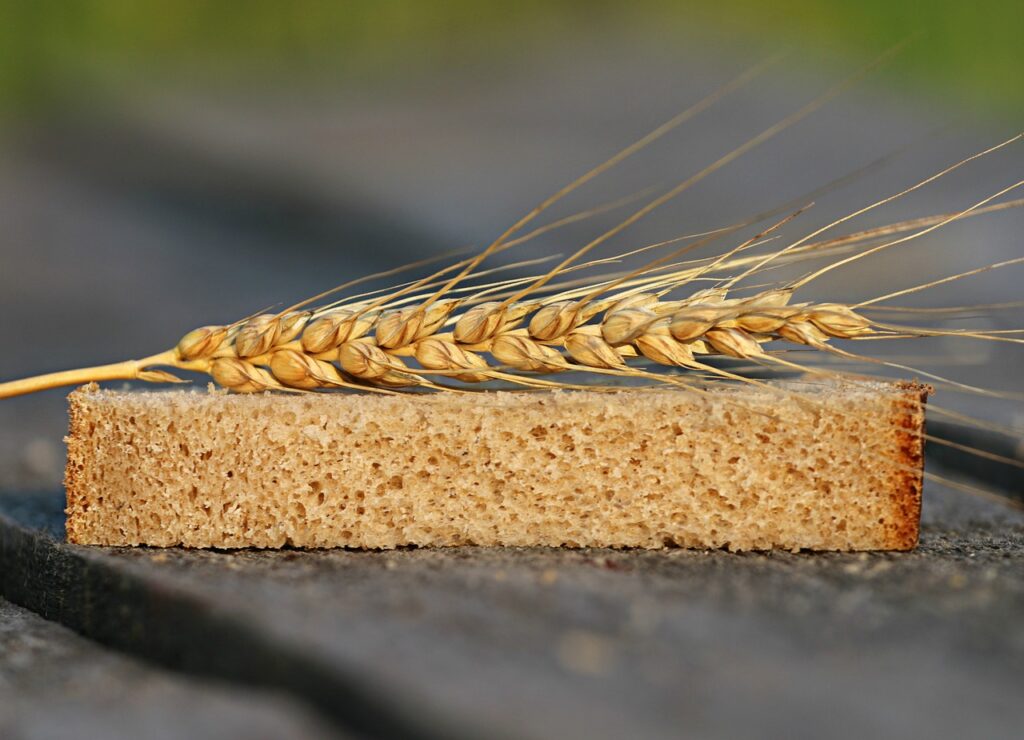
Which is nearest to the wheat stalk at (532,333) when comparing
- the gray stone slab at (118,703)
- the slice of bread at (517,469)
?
the slice of bread at (517,469)

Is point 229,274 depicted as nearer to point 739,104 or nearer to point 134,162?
point 134,162

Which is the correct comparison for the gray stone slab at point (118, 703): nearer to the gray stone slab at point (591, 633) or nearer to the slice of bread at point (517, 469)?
A: the gray stone slab at point (591, 633)

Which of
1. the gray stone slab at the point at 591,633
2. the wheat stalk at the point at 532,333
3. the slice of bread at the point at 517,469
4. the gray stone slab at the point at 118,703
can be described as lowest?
the gray stone slab at the point at 118,703

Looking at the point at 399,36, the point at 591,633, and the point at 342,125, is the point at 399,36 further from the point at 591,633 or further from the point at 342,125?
the point at 591,633

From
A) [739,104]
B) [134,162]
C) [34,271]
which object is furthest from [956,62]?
[34,271]

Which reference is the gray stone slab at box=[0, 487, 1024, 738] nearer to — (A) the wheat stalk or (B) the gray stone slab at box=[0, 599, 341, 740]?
(B) the gray stone slab at box=[0, 599, 341, 740]
